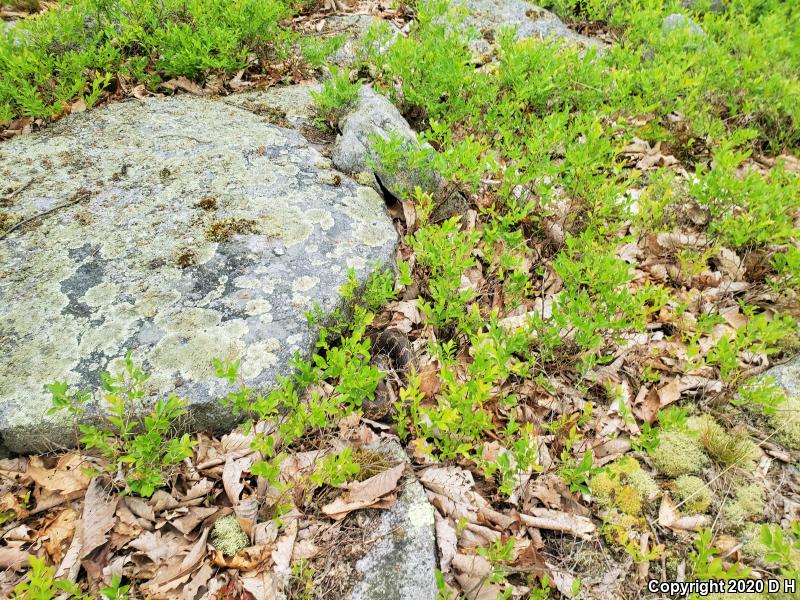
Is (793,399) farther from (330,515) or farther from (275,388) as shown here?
(275,388)

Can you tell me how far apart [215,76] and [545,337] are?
14.9 ft

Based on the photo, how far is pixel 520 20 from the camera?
286 inches

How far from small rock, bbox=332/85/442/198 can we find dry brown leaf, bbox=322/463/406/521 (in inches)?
94.7

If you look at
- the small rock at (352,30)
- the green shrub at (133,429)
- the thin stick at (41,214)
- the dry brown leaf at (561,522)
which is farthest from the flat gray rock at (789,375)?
the thin stick at (41,214)

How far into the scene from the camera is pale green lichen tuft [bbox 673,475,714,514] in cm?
281

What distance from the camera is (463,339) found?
3.54 metres

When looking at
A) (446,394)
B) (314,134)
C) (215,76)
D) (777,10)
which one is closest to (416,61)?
(314,134)

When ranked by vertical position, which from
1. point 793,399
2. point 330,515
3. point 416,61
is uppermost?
point 416,61

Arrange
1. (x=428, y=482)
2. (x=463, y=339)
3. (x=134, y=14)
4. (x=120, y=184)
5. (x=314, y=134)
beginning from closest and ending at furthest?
(x=428, y=482) < (x=463, y=339) < (x=120, y=184) < (x=314, y=134) < (x=134, y=14)

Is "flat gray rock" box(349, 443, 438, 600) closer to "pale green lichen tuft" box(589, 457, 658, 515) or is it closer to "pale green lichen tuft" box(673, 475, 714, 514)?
"pale green lichen tuft" box(589, 457, 658, 515)

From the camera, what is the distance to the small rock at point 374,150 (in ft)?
13.6

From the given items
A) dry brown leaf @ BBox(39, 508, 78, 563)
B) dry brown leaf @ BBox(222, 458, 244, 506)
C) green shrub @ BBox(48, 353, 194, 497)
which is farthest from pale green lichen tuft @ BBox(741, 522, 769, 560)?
dry brown leaf @ BBox(39, 508, 78, 563)

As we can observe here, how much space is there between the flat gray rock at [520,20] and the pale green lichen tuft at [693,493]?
624 centimetres

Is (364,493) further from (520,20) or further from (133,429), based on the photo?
(520,20)
